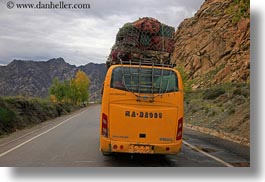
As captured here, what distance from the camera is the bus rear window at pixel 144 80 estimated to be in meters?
9.12

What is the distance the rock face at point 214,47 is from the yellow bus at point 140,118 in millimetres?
35358

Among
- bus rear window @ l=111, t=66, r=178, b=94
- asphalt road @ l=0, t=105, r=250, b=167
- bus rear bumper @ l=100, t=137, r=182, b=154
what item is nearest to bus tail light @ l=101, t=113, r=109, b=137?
bus rear bumper @ l=100, t=137, r=182, b=154

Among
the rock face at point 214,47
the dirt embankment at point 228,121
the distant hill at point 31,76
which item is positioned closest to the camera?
the dirt embankment at point 228,121

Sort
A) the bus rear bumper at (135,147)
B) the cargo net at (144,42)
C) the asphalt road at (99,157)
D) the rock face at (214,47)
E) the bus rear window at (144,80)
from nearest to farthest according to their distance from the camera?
the bus rear bumper at (135,147), the bus rear window at (144,80), the asphalt road at (99,157), the cargo net at (144,42), the rock face at (214,47)

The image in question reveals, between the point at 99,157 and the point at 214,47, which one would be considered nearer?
the point at 99,157

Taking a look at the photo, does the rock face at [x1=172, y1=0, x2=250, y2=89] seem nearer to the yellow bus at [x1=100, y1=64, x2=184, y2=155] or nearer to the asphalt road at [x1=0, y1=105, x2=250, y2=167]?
the asphalt road at [x1=0, y1=105, x2=250, y2=167]

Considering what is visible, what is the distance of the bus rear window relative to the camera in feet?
29.9

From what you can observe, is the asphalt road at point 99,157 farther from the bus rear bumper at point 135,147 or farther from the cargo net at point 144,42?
the cargo net at point 144,42

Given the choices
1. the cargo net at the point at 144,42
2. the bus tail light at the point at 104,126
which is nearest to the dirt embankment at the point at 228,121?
the cargo net at the point at 144,42

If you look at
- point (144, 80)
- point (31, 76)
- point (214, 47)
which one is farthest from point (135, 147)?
point (31, 76)

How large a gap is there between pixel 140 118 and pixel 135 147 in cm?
67

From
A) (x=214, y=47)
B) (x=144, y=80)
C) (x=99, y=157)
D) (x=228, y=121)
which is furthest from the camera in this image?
(x=214, y=47)

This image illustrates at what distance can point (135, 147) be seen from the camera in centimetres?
889

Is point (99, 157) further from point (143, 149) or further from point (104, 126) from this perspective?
point (143, 149)
